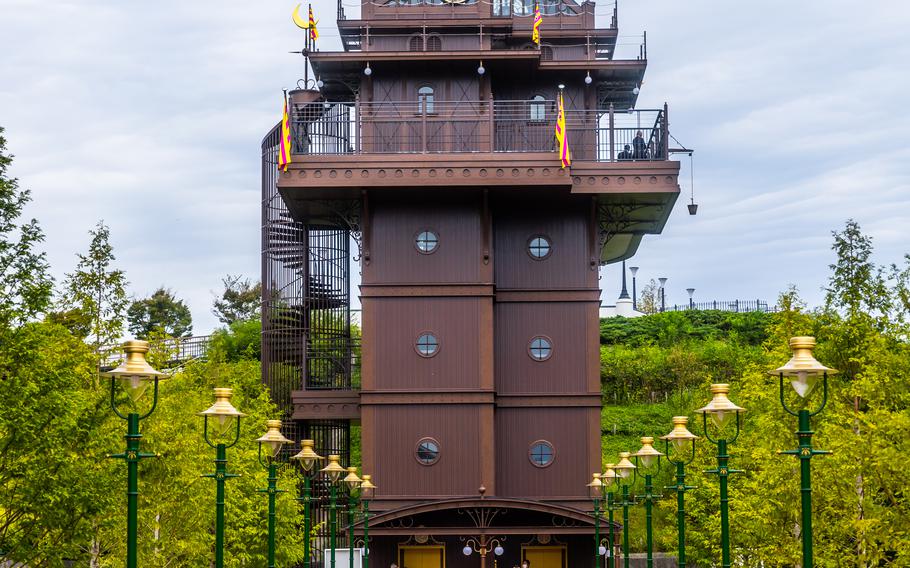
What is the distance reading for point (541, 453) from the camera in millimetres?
41281

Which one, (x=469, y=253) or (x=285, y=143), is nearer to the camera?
(x=285, y=143)

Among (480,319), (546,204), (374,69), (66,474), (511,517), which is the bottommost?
(511,517)

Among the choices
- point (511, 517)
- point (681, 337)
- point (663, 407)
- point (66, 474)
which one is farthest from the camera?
point (681, 337)

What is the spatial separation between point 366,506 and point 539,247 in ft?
31.8

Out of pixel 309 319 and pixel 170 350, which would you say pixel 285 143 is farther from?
pixel 309 319

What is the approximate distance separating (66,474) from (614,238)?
89.8 ft

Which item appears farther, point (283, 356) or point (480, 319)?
point (283, 356)

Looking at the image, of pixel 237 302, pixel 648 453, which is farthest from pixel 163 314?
pixel 648 453

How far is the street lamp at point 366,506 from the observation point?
36906mm

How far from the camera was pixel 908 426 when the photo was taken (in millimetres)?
24906

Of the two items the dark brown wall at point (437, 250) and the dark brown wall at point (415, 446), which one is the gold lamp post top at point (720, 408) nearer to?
the dark brown wall at point (415, 446)

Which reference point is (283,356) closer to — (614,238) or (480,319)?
(480,319)

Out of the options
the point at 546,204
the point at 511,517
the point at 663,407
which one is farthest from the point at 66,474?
the point at 663,407

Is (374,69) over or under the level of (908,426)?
over
